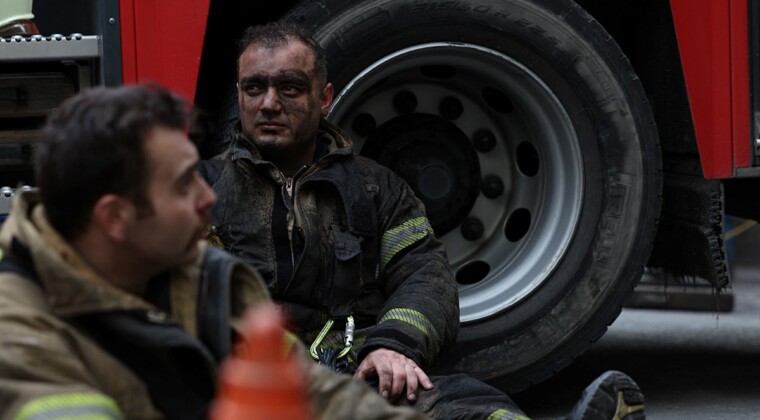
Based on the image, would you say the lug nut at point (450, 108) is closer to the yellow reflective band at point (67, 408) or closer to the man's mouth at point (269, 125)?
the man's mouth at point (269, 125)

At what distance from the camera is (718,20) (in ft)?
13.2

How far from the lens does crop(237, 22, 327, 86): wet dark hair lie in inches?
139

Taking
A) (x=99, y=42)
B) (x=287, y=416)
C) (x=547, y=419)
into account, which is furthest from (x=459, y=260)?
(x=287, y=416)

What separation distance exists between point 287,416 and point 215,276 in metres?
0.74

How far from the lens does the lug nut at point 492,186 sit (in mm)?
4352

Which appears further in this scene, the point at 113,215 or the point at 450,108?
the point at 450,108

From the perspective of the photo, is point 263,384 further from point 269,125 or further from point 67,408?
point 269,125

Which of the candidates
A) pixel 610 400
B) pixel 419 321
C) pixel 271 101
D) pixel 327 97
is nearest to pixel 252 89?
pixel 271 101

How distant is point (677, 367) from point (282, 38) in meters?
2.36

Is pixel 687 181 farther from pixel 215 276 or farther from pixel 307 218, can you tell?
pixel 215 276

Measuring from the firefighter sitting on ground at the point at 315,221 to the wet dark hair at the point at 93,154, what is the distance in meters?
1.33

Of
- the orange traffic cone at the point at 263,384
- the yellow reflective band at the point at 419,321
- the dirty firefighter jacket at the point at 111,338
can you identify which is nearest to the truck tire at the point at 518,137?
the yellow reflective band at the point at 419,321

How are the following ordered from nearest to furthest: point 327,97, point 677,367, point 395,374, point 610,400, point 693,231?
point 610,400 < point 395,374 < point 327,97 < point 693,231 < point 677,367

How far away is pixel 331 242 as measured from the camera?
3.43m
